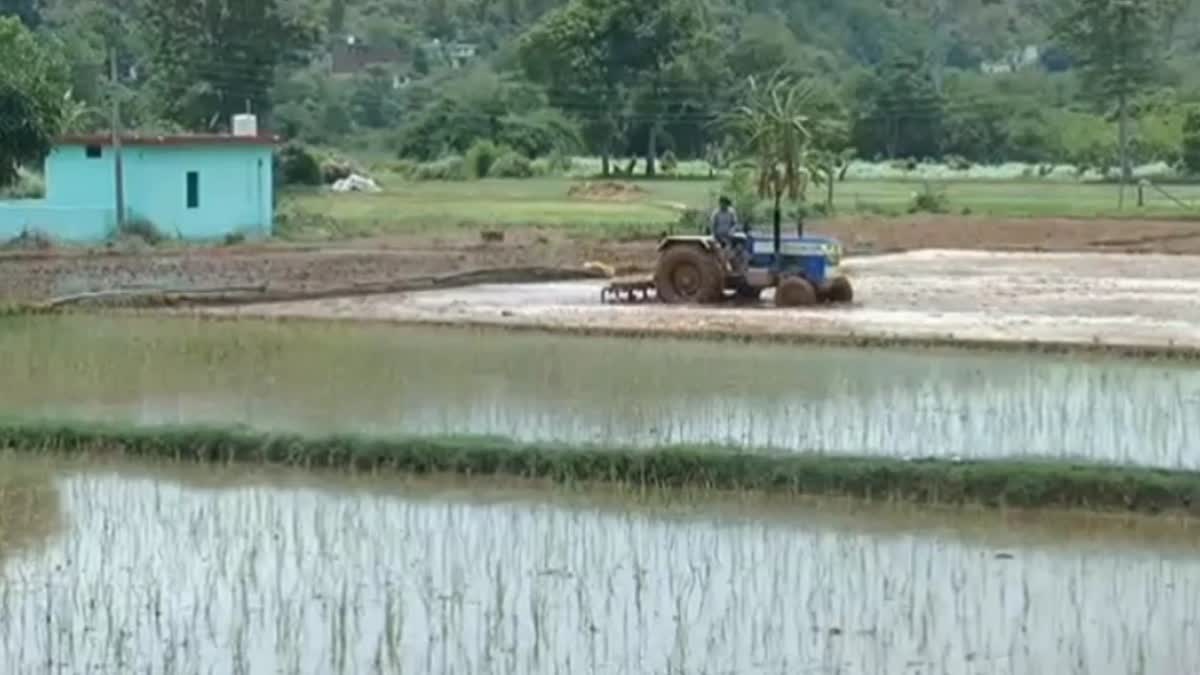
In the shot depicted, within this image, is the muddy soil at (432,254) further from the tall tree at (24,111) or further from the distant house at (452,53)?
the distant house at (452,53)

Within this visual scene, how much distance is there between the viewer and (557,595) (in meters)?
10.2

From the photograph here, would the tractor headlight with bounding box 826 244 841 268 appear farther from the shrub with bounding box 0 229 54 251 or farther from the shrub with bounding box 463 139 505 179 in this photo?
the shrub with bounding box 463 139 505 179

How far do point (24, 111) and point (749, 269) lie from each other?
10.7m

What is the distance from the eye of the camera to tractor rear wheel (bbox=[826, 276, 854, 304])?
25.8 meters

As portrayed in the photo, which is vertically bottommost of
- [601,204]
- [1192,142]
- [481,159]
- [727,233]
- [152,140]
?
[601,204]

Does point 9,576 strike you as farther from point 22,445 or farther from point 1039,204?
point 1039,204

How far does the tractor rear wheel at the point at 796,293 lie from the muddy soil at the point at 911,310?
10.5 inches

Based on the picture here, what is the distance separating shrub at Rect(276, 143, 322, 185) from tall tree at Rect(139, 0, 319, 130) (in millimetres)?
5517

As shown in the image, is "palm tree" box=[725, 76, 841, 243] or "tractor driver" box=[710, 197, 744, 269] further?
"palm tree" box=[725, 76, 841, 243]

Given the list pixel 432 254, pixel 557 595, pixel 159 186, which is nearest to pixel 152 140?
pixel 159 186

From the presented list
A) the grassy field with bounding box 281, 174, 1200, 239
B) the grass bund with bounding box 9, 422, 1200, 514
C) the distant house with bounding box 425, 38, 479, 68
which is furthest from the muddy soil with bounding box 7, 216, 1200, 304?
the distant house with bounding box 425, 38, 479, 68

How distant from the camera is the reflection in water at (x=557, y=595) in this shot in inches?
356

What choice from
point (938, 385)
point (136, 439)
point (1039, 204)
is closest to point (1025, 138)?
point (1039, 204)

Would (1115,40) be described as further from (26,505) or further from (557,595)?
(557,595)
